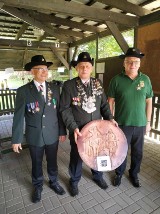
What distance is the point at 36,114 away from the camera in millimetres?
2154

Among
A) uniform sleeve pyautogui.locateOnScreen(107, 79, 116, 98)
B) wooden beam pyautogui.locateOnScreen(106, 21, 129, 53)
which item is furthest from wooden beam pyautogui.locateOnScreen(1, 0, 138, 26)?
uniform sleeve pyautogui.locateOnScreen(107, 79, 116, 98)

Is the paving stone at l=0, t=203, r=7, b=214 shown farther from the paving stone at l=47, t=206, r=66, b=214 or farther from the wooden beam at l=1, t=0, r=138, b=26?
the wooden beam at l=1, t=0, r=138, b=26

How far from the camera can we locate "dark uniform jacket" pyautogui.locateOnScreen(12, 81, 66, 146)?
2135mm

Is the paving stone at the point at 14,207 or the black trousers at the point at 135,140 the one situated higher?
the black trousers at the point at 135,140

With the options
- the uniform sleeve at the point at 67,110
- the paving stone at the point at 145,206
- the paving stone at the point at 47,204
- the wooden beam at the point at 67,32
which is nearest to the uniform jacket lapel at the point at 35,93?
the uniform sleeve at the point at 67,110

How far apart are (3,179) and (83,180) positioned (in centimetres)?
128

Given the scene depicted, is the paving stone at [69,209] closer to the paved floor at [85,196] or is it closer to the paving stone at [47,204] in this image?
the paved floor at [85,196]

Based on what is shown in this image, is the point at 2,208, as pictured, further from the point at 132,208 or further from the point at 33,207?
the point at 132,208

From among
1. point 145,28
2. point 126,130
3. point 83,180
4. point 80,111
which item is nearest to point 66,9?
point 145,28

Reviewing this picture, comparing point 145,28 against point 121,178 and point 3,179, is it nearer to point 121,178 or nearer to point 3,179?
point 121,178

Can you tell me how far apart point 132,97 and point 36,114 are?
1247 mm

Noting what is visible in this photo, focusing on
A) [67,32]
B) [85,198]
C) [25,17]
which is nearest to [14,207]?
[85,198]

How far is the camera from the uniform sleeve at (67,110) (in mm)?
2137

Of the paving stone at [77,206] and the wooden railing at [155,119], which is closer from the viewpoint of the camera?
the paving stone at [77,206]
